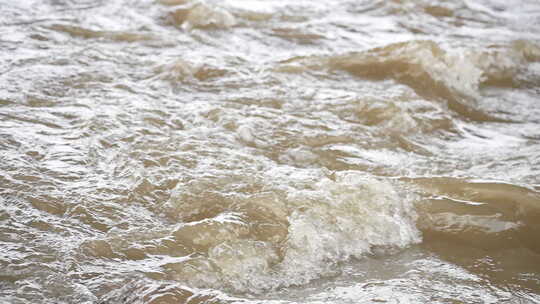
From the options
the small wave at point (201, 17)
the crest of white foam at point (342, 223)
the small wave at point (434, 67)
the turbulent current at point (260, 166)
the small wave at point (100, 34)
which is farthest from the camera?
the small wave at point (201, 17)

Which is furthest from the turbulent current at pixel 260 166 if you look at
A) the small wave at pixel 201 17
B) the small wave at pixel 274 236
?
the small wave at pixel 201 17

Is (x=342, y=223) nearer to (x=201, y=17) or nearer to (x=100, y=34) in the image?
(x=100, y=34)

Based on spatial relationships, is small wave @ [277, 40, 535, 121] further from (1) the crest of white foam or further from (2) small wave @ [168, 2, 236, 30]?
(1) the crest of white foam

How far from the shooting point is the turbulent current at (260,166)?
1897 mm

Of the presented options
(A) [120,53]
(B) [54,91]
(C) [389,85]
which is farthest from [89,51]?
(C) [389,85]

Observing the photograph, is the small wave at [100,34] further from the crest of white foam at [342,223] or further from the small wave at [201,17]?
the crest of white foam at [342,223]

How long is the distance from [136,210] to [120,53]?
1.98m

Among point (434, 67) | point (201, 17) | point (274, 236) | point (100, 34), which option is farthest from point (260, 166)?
point (201, 17)

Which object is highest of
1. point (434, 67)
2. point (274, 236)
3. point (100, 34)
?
point (434, 67)

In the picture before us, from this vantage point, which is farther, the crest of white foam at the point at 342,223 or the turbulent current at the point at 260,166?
the crest of white foam at the point at 342,223

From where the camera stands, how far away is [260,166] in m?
2.58

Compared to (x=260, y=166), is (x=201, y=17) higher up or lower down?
higher up

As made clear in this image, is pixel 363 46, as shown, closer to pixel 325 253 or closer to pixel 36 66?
pixel 36 66

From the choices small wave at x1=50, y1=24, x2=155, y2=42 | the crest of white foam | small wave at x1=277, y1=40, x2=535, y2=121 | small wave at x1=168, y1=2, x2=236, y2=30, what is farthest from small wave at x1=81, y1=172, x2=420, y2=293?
small wave at x1=168, y1=2, x2=236, y2=30
